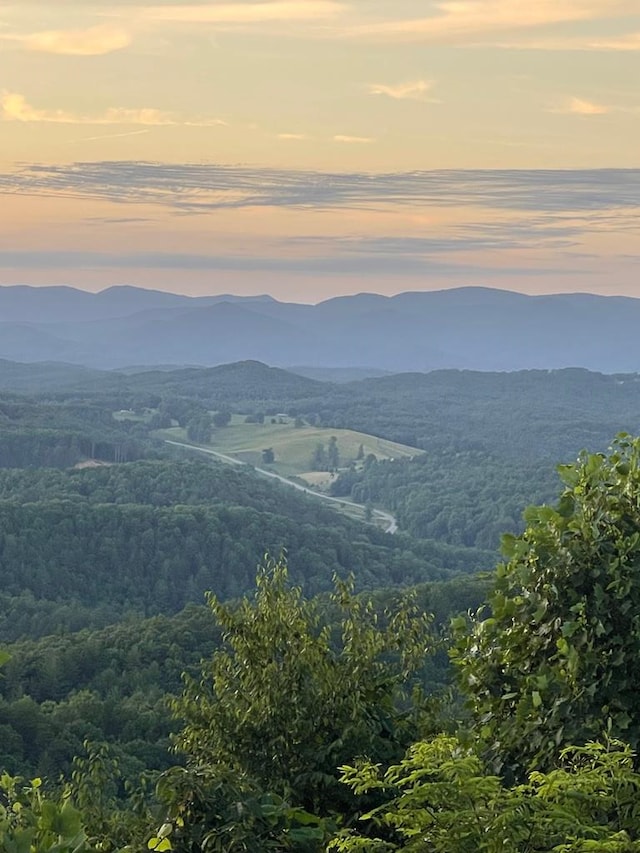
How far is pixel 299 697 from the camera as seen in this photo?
10.3 meters

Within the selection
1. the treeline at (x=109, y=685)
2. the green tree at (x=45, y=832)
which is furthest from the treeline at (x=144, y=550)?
the green tree at (x=45, y=832)

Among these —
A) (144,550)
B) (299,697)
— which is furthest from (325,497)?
(299,697)

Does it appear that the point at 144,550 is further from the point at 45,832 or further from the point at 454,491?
the point at 45,832

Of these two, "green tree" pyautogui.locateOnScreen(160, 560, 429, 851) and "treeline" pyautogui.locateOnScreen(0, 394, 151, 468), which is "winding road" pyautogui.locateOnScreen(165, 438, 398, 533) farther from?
"green tree" pyautogui.locateOnScreen(160, 560, 429, 851)

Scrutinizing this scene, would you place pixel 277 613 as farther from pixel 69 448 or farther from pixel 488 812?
pixel 69 448

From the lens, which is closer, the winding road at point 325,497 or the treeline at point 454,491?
the treeline at point 454,491

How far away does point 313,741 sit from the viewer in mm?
10039

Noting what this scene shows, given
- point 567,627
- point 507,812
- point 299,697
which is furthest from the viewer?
point 299,697

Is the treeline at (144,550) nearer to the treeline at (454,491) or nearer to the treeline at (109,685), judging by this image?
the treeline at (109,685)

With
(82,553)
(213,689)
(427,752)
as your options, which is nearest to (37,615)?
(82,553)

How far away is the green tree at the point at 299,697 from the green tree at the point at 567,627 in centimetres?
151

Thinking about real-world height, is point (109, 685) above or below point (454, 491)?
above

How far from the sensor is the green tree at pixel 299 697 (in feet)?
32.1

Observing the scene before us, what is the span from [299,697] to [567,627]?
322 cm
